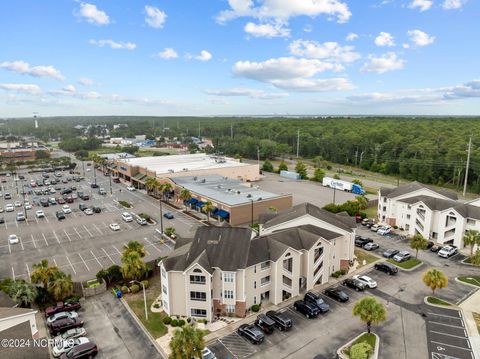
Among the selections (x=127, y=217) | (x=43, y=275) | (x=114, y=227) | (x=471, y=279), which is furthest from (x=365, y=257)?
(x=127, y=217)

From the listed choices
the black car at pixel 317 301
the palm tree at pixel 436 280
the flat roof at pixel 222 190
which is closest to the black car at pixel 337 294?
the black car at pixel 317 301

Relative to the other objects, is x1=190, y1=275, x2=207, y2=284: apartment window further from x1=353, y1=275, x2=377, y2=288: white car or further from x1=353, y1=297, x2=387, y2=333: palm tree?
x1=353, y1=275, x2=377, y2=288: white car

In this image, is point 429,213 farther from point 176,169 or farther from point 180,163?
point 180,163

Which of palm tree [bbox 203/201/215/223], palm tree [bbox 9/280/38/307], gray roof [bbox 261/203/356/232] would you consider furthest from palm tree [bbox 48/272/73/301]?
palm tree [bbox 203/201/215/223]

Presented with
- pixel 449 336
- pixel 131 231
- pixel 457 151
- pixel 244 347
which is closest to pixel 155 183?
pixel 131 231

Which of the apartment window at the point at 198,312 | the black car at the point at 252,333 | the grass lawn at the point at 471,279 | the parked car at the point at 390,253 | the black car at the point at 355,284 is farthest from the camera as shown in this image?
the parked car at the point at 390,253

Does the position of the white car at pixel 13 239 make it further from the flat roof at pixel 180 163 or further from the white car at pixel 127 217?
the flat roof at pixel 180 163
